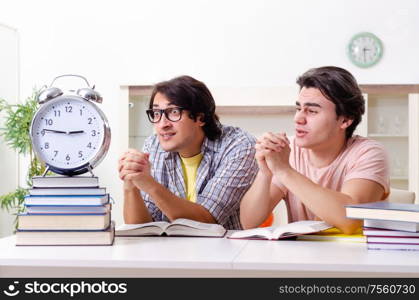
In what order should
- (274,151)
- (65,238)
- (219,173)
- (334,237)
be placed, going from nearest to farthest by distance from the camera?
(65,238) < (334,237) < (274,151) < (219,173)

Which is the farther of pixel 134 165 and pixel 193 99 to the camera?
pixel 193 99

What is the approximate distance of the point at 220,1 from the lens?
6270 millimetres

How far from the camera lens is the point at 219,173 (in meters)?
2.47

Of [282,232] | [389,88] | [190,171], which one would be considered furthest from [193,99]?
[389,88]

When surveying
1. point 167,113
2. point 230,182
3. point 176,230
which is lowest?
point 176,230

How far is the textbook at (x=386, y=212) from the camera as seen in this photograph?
5.78ft

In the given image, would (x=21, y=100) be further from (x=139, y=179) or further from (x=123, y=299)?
(x=123, y=299)

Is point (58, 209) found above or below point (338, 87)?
below

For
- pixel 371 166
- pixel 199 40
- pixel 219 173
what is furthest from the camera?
pixel 199 40

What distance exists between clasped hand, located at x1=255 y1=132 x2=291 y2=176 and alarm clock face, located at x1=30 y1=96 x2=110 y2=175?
0.49m

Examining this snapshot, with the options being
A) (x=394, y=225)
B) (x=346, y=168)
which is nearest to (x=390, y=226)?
(x=394, y=225)

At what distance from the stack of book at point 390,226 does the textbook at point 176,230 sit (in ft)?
1.55

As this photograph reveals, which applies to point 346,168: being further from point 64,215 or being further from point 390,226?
point 64,215

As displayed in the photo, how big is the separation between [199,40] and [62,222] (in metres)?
4.53
